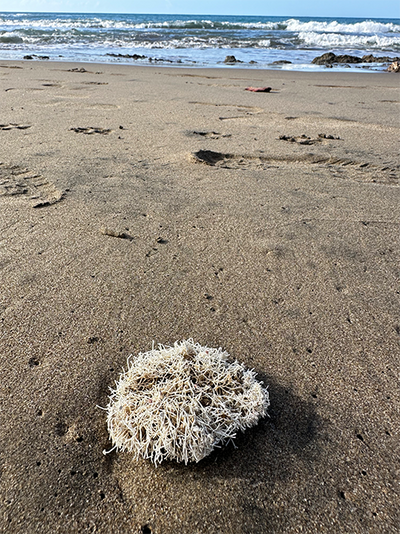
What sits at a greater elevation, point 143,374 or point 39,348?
point 143,374

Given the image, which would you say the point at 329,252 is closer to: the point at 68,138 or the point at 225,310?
the point at 225,310

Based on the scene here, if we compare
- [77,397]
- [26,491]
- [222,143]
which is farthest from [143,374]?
[222,143]

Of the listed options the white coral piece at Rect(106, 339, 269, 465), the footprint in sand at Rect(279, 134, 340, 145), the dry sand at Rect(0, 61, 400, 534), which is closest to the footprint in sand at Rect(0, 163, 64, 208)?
the dry sand at Rect(0, 61, 400, 534)

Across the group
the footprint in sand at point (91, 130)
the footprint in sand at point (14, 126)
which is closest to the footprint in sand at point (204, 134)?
the footprint in sand at point (91, 130)

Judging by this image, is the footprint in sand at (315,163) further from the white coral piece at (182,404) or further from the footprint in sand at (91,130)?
the white coral piece at (182,404)

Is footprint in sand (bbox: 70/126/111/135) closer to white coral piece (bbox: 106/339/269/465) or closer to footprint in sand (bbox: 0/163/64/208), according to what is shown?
footprint in sand (bbox: 0/163/64/208)

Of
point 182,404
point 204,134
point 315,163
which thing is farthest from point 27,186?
point 315,163
